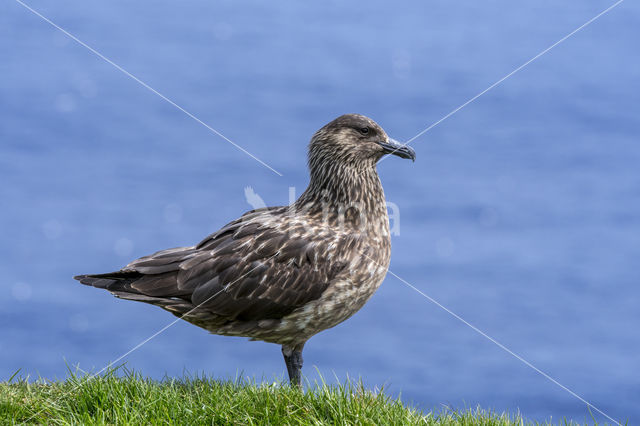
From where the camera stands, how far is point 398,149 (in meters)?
7.27

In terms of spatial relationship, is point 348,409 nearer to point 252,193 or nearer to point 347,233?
point 347,233

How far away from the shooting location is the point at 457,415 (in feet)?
20.0

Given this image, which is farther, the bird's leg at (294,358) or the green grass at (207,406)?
the bird's leg at (294,358)

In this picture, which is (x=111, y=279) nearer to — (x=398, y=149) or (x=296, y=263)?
(x=296, y=263)

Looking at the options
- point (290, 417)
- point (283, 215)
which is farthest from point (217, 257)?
point (290, 417)

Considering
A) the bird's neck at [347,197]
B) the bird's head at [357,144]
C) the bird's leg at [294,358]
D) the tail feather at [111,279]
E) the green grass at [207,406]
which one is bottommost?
the green grass at [207,406]

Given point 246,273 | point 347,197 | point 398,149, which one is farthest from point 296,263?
point 398,149

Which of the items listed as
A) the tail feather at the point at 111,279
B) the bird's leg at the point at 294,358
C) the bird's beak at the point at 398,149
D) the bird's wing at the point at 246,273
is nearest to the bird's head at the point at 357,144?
the bird's beak at the point at 398,149

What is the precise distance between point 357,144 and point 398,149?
360 millimetres

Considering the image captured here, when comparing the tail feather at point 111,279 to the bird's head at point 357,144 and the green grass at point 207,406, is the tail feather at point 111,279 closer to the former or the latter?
the green grass at point 207,406

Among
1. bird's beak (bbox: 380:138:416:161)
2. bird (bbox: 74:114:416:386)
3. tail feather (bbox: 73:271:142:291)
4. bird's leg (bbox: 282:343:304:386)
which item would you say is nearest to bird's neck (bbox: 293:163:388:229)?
bird (bbox: 74:114:416:386)

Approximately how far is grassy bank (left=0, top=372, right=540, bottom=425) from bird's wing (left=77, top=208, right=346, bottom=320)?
2.24ft

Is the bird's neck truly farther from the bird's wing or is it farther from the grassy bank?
the grassy bank

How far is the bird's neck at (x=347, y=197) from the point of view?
7.18 metres
